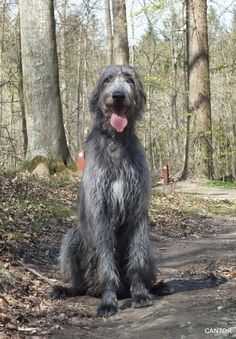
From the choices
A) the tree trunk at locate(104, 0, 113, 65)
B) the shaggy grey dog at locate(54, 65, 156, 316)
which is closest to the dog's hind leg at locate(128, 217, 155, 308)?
the shaggy grey dog at locate(54, 65, 156, 316)

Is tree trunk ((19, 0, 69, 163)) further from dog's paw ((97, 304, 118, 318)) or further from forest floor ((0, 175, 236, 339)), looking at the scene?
dog's paw ((97, 304, 118, 318))

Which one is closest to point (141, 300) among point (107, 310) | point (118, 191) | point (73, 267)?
point (107, 310)

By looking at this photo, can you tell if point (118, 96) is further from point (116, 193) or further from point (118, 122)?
point (116, 193)

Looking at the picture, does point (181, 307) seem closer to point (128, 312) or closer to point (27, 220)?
point (128, 312)

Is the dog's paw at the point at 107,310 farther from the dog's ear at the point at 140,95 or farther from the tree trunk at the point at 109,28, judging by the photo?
the tree trunk at the point at 109,28

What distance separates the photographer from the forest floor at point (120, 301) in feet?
11.6

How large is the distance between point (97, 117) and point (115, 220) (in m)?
0.84

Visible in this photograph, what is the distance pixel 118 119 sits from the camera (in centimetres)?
424

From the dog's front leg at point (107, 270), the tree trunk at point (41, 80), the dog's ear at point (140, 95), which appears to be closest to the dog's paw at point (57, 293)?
the dog's front leg at point (107, 270)

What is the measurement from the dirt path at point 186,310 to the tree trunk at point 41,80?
5223mm

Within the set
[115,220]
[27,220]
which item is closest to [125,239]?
[115,220]

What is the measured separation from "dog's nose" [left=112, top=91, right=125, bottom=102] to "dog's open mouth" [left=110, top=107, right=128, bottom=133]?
0.26ft

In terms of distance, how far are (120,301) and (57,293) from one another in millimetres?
548

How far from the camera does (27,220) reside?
719 cm
